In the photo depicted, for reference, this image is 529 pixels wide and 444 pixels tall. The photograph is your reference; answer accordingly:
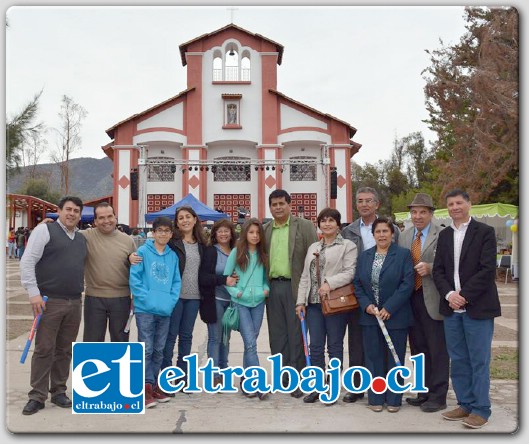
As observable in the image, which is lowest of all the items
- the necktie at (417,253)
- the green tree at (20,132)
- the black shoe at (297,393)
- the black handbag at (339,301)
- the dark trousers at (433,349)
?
the black shoe at (297,393)

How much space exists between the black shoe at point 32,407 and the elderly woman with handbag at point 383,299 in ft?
8.24

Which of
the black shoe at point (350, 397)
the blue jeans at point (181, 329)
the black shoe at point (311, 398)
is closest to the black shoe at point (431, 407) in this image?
the black shoe at point (350, 397)

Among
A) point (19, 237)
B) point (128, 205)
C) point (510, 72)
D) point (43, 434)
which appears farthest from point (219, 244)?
point (19, 237)

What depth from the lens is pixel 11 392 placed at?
455cm

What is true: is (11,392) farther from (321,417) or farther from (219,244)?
(321,417)

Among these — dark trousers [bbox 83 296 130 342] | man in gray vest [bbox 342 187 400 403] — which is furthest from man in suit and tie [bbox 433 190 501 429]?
dark trousers [bbox 83 296 130 342]

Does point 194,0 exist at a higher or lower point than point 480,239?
higher

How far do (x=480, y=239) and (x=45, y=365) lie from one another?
337cm

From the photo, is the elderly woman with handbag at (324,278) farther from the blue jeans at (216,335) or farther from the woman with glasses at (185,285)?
the woman with glasses at (185,285)

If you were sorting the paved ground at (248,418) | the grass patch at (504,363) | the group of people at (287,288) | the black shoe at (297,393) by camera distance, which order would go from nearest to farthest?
the paved ground at (248,418), the group of people at (287,288), the black shoe at (297,393), the grass patch at (504,363)

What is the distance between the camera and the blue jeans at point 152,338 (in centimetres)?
433

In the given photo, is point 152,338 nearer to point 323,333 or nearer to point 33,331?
point 33,331

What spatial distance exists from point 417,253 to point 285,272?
110 cm

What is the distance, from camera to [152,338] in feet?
14.4
